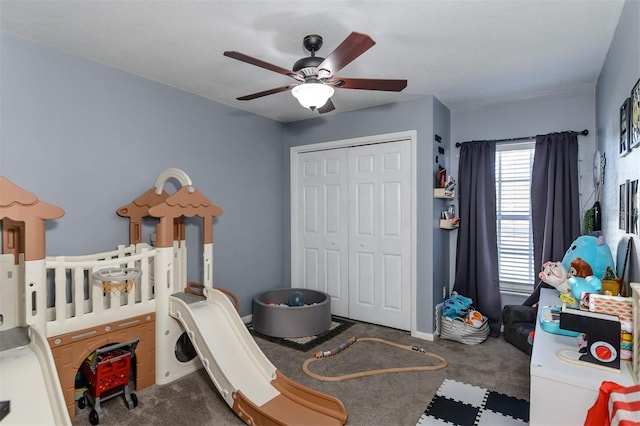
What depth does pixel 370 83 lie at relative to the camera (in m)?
2.16

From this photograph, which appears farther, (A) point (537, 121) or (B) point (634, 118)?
(A) point (537, 121)

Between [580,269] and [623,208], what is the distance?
19.0 inches

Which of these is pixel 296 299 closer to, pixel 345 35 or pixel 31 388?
pixel 31 388

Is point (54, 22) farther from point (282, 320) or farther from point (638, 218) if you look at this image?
point (638, 218)

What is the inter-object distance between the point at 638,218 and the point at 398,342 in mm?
2295

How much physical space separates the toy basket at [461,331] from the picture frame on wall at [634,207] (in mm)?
1864

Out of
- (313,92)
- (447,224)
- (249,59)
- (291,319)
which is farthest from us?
(447,224)

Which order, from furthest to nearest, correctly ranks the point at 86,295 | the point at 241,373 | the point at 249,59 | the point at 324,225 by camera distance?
1. the point at 324,225
2. the point at 86,295
3. the point at 241,373
4. the point at 249,59

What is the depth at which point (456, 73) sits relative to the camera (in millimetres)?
2965

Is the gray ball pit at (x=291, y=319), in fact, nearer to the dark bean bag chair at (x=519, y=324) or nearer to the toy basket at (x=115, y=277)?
the toy basket at (x=115, y=277)

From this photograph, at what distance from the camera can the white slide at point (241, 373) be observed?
2123 mm

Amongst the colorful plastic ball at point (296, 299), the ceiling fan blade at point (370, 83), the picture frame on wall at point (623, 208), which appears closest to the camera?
the picture frame on wall at point (623, 208)

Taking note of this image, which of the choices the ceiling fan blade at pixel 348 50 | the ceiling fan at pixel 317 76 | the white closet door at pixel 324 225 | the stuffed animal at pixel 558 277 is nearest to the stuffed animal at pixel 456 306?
the white closet door at pixel 324 225

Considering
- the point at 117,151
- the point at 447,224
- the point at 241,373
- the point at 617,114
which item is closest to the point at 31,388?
the point at 241,373
